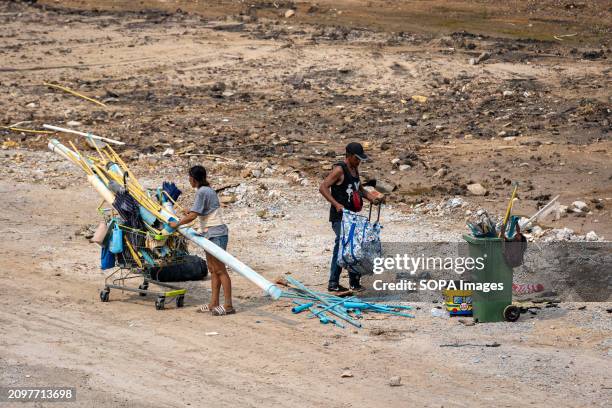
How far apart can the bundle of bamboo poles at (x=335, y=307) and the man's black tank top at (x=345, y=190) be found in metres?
0.88

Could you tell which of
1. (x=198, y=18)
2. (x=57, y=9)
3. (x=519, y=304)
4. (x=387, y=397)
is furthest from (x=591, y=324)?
(x=57, y=9)

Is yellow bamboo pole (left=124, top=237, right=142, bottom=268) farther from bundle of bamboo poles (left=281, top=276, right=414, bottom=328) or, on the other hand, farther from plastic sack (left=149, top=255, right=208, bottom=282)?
bundle of bamboo poles (left=281, top=276, right=414, bottom=328)

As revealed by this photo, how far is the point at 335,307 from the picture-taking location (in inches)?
432

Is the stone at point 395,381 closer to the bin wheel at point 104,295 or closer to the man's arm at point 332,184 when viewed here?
the man's arm at point 332,184

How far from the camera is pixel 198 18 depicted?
1195 inches

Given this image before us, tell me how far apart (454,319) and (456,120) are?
10.2m

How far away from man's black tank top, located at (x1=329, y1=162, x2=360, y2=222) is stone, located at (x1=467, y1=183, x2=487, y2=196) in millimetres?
4765

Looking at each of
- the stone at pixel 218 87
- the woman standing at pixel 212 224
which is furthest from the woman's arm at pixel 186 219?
the stone at pixel 218 87

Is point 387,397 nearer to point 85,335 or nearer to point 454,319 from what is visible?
point 454,319

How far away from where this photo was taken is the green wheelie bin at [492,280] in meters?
10.3

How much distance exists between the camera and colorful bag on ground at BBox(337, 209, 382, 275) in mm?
11234

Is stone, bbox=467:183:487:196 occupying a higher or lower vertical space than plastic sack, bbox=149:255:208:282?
higher

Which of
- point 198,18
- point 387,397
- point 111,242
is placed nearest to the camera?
point 387,397

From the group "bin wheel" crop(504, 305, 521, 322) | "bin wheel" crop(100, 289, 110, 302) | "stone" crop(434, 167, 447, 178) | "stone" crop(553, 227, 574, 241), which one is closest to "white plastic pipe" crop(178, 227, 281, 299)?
"bin wheel" crop(100, 289, 110, 302)
